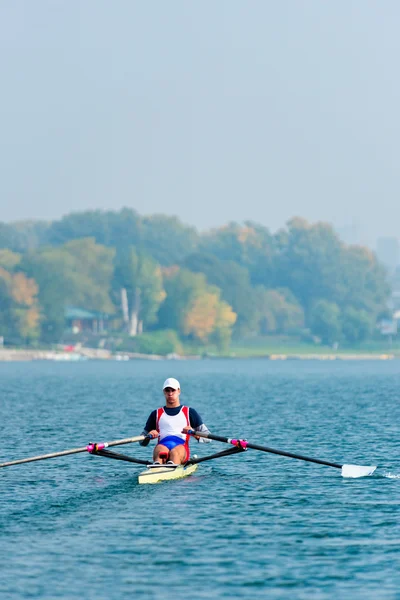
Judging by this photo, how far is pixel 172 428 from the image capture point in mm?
32188

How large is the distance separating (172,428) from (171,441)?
49cm

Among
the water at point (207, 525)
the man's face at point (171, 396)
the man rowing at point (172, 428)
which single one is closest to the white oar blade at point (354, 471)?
the water at point (207, 525)

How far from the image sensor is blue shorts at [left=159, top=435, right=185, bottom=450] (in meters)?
32.4

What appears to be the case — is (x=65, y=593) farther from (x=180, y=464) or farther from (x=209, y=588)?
(x=180, y=464)

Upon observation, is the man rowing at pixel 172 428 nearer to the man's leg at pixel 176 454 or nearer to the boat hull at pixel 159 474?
the man's leg at pixel 176 454

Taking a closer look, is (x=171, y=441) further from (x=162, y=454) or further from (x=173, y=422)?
(x=173, y=422)

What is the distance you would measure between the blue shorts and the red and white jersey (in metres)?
0.07

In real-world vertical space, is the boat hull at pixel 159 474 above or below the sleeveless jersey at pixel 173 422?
below

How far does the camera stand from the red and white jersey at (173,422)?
106 ft

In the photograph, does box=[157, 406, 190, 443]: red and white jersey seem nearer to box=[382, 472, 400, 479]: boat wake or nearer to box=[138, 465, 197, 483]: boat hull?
box=[138, 465, 197, 483]: boat hull

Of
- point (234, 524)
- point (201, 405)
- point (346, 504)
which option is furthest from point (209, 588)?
point (201, 405)

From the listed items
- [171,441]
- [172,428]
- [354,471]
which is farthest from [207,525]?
[354,471]

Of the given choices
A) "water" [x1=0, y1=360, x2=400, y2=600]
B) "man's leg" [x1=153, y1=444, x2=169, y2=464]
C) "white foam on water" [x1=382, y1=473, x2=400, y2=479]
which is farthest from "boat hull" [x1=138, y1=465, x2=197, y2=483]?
"white foam on water" [x1=382, y1=473, x2=400, y2=479]

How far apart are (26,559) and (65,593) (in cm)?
259
